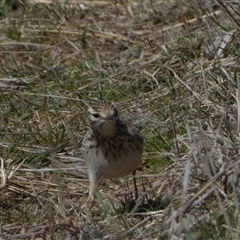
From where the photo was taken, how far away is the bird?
6715mm

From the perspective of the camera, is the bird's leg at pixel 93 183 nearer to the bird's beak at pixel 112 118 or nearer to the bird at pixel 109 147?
the bird at pixel 109 147

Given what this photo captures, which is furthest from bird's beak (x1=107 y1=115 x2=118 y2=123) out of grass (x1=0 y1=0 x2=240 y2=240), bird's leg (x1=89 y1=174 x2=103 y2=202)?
grass (x1=0 y1=0 x2=240 y2=240)

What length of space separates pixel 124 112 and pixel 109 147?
1598 millimetres

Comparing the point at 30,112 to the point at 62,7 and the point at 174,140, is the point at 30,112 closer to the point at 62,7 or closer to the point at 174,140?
the point at 174,140

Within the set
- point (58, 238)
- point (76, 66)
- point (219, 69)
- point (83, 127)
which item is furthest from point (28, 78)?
point (58, 238)

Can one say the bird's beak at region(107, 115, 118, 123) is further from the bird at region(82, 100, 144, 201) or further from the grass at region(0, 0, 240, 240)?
the grass at region(0, 0, 240, 240)

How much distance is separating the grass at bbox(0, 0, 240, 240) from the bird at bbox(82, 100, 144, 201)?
21 cm

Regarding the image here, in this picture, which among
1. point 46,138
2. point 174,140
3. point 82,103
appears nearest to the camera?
point 174,140

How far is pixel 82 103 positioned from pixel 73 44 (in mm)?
1509

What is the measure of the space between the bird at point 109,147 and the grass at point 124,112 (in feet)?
0.68

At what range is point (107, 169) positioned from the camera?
6.71 meters

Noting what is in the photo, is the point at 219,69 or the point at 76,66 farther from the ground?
the point at 219,69

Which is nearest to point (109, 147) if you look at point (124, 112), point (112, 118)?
point (112, 118)

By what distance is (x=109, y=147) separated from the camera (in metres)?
6.76
